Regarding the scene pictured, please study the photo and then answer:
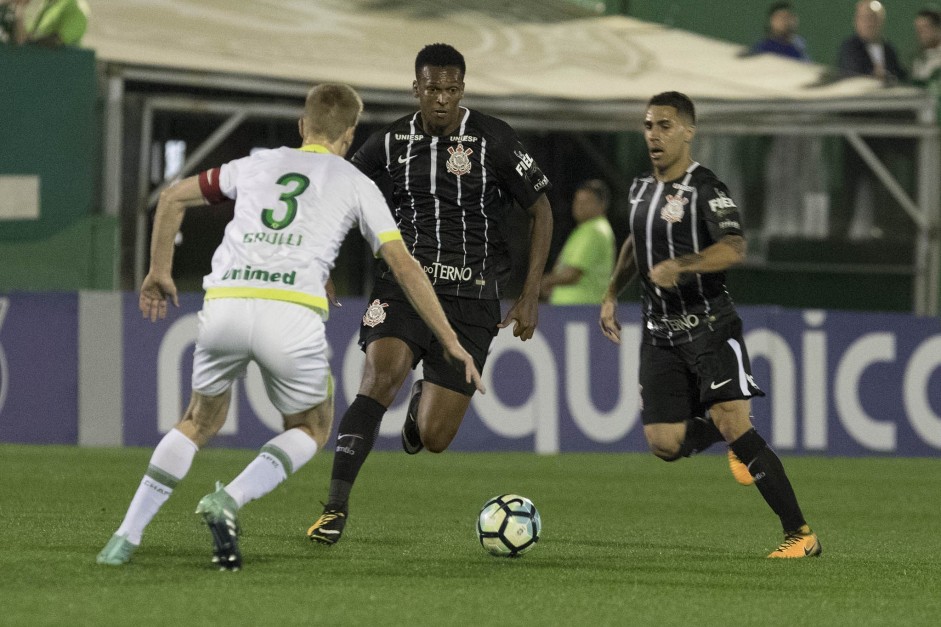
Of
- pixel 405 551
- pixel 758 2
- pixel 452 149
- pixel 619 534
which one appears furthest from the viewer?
pixel 758 2

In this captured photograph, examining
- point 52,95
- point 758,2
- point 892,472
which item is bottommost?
point 892,472

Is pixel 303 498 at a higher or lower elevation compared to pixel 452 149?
lower

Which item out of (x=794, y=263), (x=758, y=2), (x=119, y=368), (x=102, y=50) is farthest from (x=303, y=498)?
(x=758, y=2)

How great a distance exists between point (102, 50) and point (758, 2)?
31.6 feet

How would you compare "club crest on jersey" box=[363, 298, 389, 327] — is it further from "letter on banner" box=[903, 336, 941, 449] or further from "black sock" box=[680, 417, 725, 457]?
"letter on banner" box=[903, 336, 941, 449]

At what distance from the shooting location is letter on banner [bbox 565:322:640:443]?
1280cm

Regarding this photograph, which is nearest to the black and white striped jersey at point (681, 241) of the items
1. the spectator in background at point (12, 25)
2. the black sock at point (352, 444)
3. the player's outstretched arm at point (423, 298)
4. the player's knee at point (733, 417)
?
the player's knee at point (733, 417)

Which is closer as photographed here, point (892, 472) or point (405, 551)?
point (405, 551)

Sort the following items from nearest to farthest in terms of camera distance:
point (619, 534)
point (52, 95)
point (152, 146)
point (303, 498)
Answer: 1. point (619, 534)
2. point (303, 498)
3. point (52, 95)
4. point (152, 146)

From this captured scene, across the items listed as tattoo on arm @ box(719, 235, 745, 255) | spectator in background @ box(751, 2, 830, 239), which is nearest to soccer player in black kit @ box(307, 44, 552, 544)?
tattoo on arm @ box(719, 235, 745, 255)

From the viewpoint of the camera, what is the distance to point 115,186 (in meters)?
13.8

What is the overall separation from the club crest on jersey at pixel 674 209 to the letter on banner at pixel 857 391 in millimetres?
6278

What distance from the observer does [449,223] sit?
741 cm

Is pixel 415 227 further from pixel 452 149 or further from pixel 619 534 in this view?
pixel 619 534
